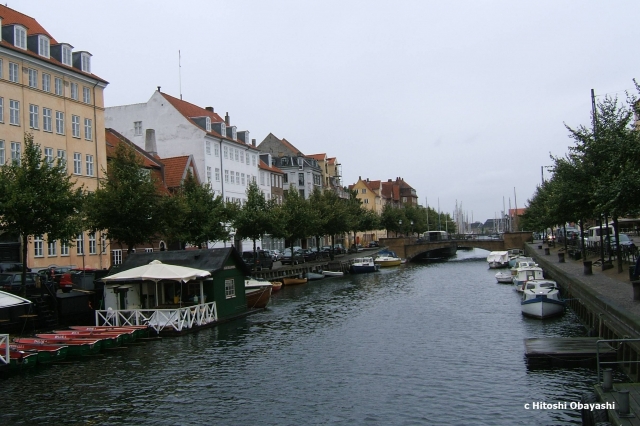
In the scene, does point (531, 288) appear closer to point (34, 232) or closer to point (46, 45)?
point (34, 232)

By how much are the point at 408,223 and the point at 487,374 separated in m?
134

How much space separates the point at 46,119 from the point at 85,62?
28.6 ft

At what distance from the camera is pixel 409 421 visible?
739 inches

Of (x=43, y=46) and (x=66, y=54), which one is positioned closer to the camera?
(x=43, y=46)

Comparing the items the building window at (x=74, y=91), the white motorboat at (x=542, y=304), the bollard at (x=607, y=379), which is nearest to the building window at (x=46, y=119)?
the building window at (x=74, y=91)

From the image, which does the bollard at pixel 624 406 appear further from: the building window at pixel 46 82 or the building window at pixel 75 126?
the building window at pixel 75 126

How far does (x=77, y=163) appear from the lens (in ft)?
185

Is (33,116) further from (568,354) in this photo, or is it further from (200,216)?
(568,354)

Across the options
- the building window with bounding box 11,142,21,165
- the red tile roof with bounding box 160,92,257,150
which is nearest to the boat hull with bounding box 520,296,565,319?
the building window with bounding box 11,142,21,165

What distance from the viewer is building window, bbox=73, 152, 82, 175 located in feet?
184

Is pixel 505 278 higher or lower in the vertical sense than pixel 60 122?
lower

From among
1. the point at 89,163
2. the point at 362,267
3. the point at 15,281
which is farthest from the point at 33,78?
the point at 362,267

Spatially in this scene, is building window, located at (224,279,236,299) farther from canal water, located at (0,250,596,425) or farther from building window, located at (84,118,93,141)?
building window, located at (84,118,93,141)

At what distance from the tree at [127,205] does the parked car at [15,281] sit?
7.01 m
